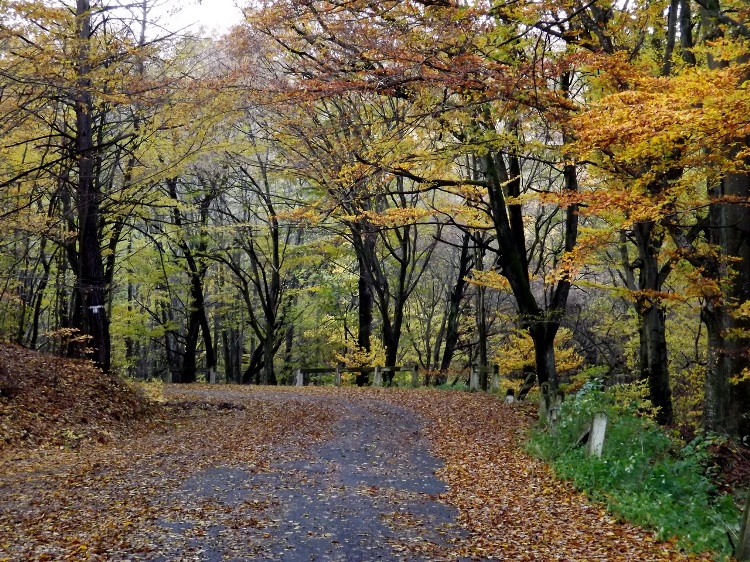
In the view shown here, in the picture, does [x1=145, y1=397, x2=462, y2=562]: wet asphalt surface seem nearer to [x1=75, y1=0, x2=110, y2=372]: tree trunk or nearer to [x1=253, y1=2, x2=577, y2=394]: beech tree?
[x1=253, y1=2, x2=577, y2=394]: beech tree

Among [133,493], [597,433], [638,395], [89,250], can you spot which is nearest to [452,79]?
[597,433]

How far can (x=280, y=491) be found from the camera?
820 cm

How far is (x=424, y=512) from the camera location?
7.57 metres

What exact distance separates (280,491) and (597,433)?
4.30 metres

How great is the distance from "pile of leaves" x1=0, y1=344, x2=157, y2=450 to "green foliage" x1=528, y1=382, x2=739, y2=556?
7893 millimetres

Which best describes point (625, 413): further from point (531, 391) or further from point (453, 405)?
point (531, 391)

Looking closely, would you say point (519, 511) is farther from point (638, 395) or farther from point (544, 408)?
point (638, 395)

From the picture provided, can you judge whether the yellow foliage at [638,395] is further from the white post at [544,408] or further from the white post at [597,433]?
the white post at [597,433]

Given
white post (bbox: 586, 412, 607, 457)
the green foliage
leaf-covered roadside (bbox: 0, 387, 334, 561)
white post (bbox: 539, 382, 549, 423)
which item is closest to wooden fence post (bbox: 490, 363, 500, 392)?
white post (bbox: 539, 382, 549, 423)

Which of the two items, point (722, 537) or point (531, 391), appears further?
point (531, 391)

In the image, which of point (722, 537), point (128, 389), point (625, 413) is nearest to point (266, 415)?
point (128, 389)

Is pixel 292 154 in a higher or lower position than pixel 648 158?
higher

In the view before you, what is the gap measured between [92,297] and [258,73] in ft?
24.6

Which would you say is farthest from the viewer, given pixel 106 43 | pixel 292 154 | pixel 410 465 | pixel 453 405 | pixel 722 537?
pixel 292 154
